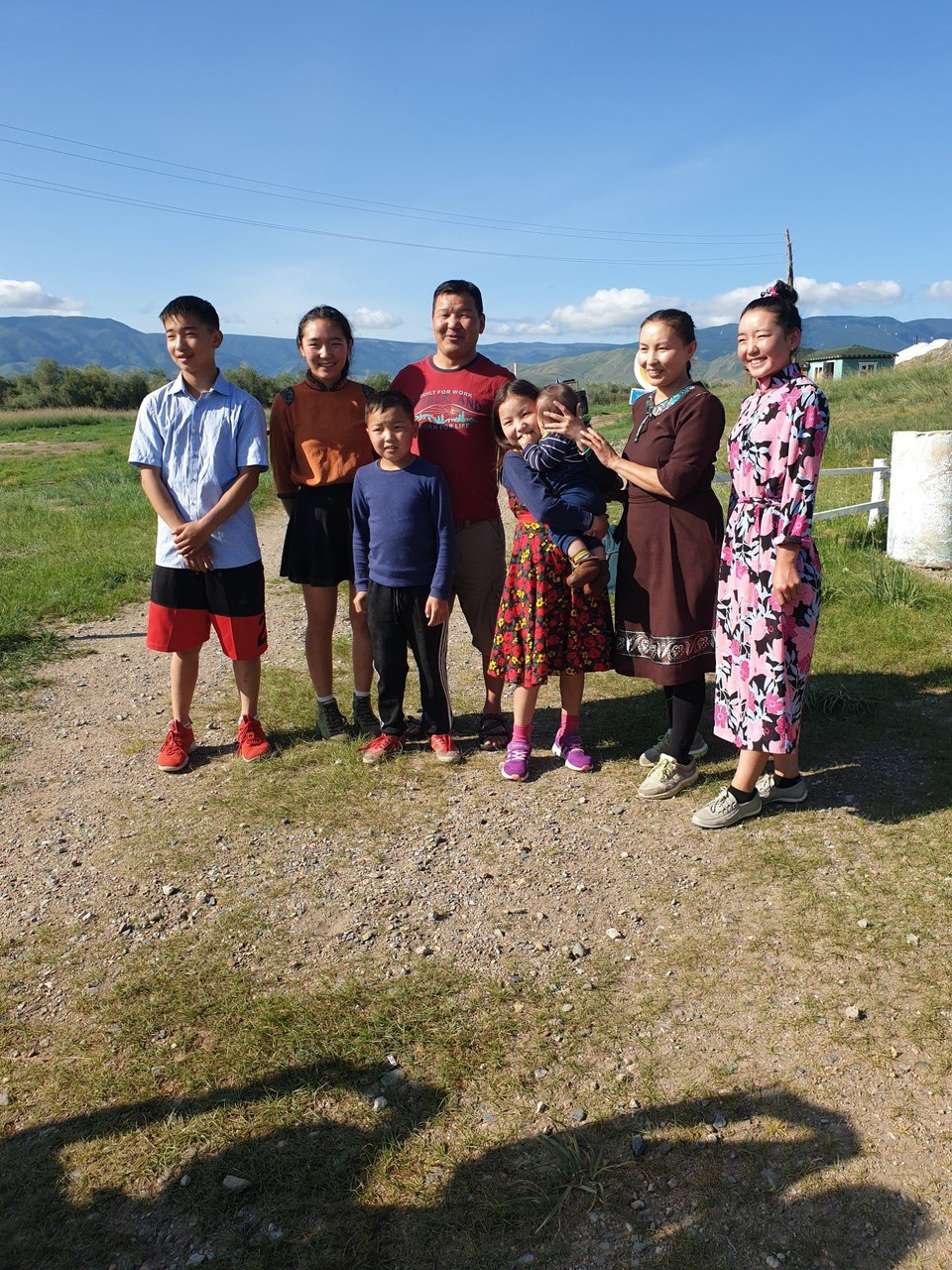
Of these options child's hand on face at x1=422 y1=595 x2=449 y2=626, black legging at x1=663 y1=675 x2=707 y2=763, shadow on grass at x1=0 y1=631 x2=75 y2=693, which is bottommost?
shadow on grass at x1=0 y1=631 x2=75 y2=693

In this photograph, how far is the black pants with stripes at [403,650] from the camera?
13.1 feet

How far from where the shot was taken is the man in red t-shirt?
12.6 feet

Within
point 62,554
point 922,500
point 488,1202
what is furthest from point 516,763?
point 62,554

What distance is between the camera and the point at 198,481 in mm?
3949

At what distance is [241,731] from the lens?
14.4ft

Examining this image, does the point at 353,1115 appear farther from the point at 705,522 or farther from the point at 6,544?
Answer: the point at 6,544

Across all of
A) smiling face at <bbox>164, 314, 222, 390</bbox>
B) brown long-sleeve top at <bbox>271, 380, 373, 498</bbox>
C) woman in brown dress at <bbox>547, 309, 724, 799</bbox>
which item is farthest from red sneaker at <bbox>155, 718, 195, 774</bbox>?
woman in brown dress at <bbox>547, 309, 724, 799</bbox>

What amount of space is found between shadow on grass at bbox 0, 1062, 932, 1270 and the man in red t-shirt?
8.21 ft

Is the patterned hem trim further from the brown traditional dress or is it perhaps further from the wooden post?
the wooden post

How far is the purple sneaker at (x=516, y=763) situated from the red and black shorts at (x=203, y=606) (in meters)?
1.34

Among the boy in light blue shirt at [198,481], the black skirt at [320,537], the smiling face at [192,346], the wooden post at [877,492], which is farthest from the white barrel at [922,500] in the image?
the smiling face at [192,346]

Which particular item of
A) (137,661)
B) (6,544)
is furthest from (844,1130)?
(6,544)

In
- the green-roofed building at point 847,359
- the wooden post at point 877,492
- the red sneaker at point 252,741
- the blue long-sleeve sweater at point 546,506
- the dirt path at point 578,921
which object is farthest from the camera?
the green-roofed building at point 847,359

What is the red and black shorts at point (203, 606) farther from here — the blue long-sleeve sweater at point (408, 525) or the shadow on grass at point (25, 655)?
the shadow on grass at point (25, 655)
